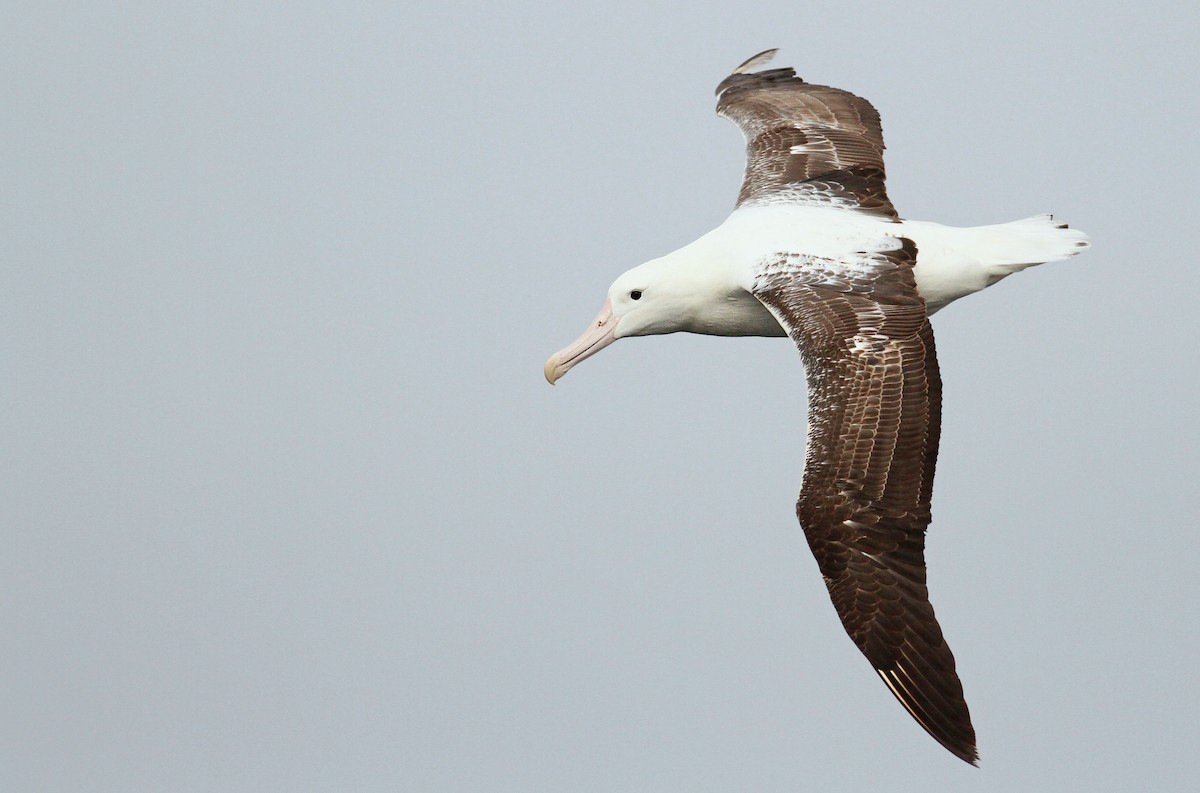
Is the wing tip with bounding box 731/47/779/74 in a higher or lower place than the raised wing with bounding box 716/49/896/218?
higher

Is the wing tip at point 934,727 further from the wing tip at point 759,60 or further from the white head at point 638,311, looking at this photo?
the wing tip at point 759,60

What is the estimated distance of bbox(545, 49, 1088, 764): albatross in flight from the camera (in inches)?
583

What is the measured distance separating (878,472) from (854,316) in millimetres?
1366

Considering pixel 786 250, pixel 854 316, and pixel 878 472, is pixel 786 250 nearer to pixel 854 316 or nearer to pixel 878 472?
pixel 854 316

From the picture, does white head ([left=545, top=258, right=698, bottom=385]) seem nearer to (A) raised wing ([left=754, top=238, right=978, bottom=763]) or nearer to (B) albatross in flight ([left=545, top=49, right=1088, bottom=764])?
(B) albatross in flight ([left=545, top=49, right=1088, bottom=764])

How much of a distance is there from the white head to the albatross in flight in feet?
0.04

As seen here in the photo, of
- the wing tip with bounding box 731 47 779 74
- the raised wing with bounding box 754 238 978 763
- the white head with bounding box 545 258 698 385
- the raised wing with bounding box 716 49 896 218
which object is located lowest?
the raised wing with bounding box 754 238 978 763

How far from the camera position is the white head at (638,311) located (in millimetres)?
17156

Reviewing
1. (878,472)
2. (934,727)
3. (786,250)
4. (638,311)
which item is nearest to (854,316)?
(786,250)

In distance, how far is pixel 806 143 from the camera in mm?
18781

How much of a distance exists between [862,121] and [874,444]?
505 cm

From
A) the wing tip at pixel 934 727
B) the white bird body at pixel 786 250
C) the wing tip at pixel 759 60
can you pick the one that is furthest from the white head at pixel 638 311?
the wing tip at pixel 759 60

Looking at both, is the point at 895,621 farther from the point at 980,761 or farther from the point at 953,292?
the point at 953,292

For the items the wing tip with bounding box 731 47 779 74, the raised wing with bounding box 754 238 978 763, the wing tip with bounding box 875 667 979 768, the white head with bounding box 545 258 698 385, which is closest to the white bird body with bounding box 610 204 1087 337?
the white head with bounding box 545 258 698 385
